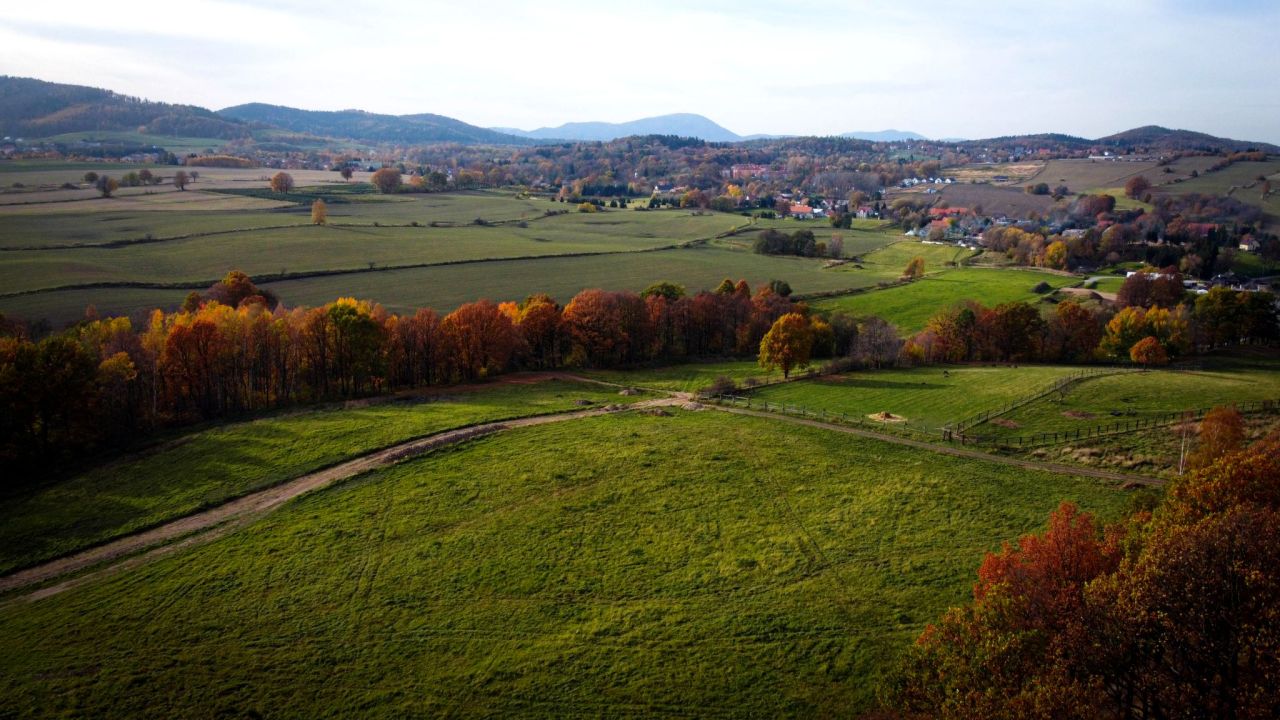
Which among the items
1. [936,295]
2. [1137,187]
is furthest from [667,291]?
[1137,187]

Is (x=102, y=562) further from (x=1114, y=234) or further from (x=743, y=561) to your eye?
(x=1114, y=234)

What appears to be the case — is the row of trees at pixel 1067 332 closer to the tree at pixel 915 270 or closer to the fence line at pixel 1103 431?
the fence line at pixel 1103 431

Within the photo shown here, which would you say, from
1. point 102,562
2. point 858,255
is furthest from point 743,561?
point 858,255

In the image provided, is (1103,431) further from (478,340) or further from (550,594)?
(478,340)

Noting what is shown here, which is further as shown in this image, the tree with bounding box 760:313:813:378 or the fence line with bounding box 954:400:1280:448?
the tree with bounding box 760:313:813:378

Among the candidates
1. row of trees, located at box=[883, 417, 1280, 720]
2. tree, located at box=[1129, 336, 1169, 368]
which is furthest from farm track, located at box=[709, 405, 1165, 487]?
tree, located at box=[1129, 336, 1169, 368]

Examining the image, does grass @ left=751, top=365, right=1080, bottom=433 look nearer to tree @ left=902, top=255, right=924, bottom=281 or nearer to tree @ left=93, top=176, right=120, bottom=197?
tree @ left=902, top=255, right=924, bottom=281
